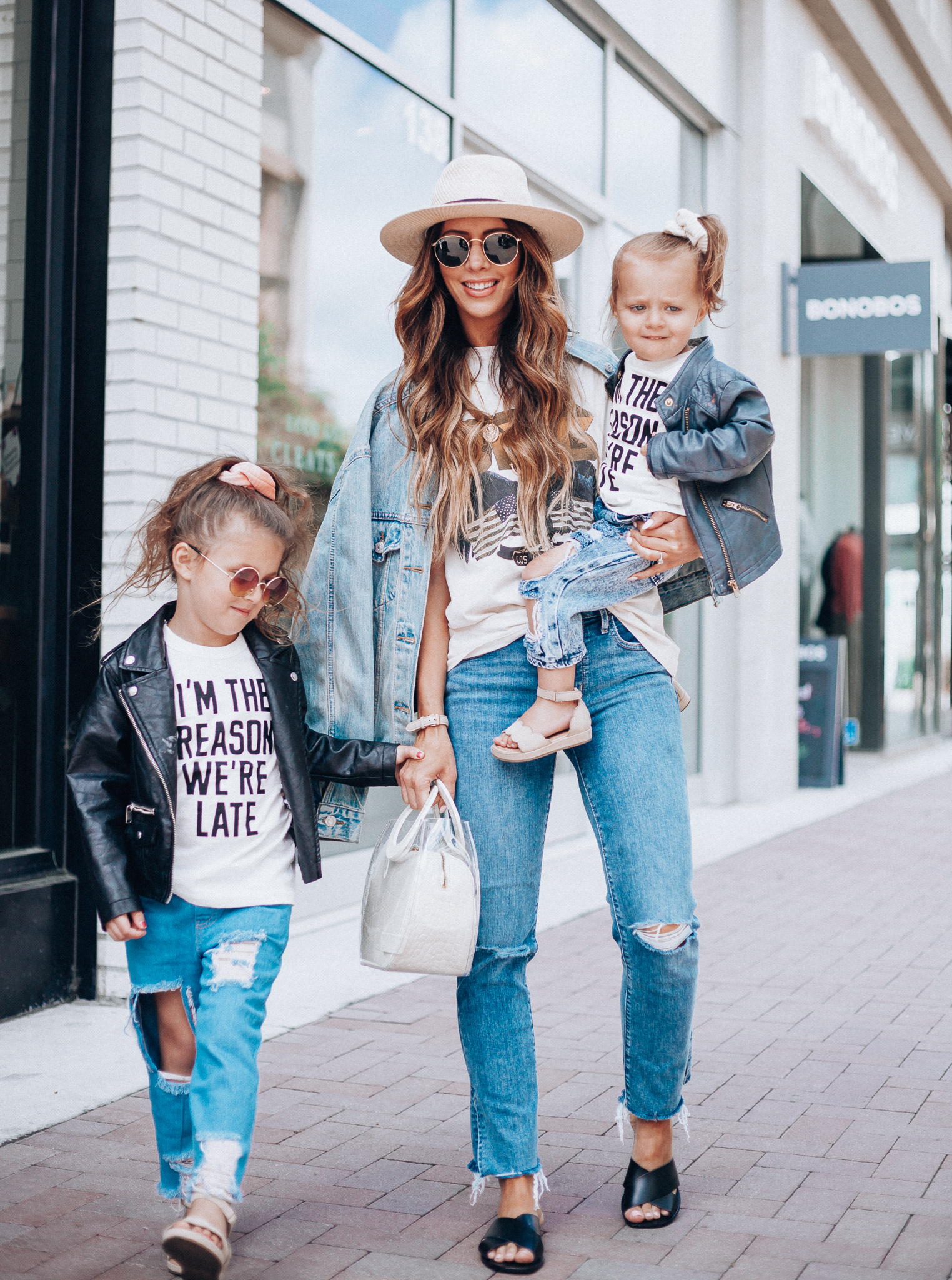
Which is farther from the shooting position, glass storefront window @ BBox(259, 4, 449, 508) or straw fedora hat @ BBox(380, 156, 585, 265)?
glass storefront window @ BBox(259, 4, 449, 508)

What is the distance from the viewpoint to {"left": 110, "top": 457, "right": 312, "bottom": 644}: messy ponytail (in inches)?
112

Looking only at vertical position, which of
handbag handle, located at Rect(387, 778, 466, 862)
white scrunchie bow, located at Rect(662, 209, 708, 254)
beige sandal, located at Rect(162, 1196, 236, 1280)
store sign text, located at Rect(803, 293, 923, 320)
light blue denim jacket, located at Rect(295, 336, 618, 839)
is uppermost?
store sign text, located at Rect(803, 293, 923, 320)

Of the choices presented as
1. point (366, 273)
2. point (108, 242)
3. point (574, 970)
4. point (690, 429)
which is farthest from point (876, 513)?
point (690, 429)

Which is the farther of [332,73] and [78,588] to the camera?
[332,73]

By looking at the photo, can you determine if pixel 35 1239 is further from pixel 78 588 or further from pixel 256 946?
pixel 78 588

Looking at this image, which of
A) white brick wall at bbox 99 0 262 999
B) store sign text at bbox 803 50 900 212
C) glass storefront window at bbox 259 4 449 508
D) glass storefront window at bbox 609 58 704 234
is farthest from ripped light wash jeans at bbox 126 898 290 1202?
store sign text at bbox 803 50 900 212

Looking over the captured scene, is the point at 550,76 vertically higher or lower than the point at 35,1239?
higher

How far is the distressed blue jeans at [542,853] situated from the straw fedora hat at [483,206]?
78 cm

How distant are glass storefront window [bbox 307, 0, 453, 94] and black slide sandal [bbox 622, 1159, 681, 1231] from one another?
15.9ft

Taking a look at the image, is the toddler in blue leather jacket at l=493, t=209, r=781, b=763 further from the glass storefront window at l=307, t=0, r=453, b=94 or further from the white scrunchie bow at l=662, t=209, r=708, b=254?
the glass storefront window at l=307, t=0, r=453, b=94

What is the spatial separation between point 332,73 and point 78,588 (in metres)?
2.79

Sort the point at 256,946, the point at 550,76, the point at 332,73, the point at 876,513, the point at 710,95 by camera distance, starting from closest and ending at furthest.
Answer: the point at 256,946 < the point at 332,73 < the point at 550,76 < the point at 710,95 < the point at 876,513

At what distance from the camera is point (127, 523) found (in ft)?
14.8

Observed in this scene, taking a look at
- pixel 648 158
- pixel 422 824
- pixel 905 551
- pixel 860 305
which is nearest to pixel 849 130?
pixel 860 305
